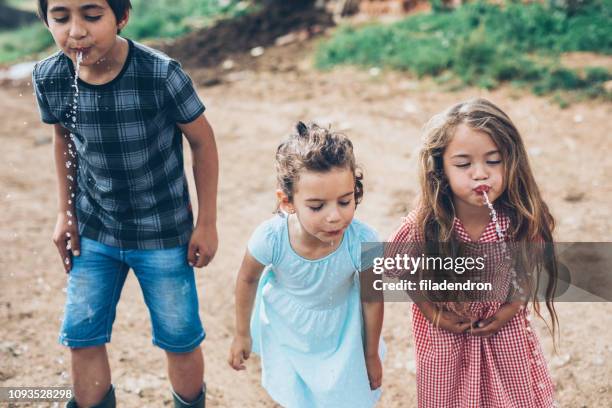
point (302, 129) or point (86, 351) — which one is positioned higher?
point (302, 129)

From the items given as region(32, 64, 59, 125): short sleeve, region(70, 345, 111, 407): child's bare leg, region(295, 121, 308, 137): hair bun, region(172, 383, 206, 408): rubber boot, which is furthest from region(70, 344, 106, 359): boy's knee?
region(295, 121, 308, 137): hair bun

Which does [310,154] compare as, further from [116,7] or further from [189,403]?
[189,403]

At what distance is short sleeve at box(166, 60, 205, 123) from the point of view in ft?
6.64

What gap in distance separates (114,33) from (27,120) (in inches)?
236

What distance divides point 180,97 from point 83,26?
1.10 feet

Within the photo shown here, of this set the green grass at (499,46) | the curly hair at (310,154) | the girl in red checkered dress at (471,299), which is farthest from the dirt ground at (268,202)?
the curly hair at (310,154)

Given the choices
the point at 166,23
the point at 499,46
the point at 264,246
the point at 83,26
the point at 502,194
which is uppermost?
the point at 83,26

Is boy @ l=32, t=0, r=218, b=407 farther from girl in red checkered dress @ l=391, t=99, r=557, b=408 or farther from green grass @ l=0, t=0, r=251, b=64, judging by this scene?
green grass @ l=0, t=0, r=251, b=64

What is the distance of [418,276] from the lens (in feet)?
6.83

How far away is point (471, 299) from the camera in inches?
80.8

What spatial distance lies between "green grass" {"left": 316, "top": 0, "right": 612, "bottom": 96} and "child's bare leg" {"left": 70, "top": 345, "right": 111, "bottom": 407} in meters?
4.40

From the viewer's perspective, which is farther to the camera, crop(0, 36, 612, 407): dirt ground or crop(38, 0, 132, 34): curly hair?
crop(0, 36, 612, 407): dirt ground

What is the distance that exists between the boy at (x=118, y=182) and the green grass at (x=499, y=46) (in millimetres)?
4149

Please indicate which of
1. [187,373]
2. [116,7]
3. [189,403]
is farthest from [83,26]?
[189,403]
